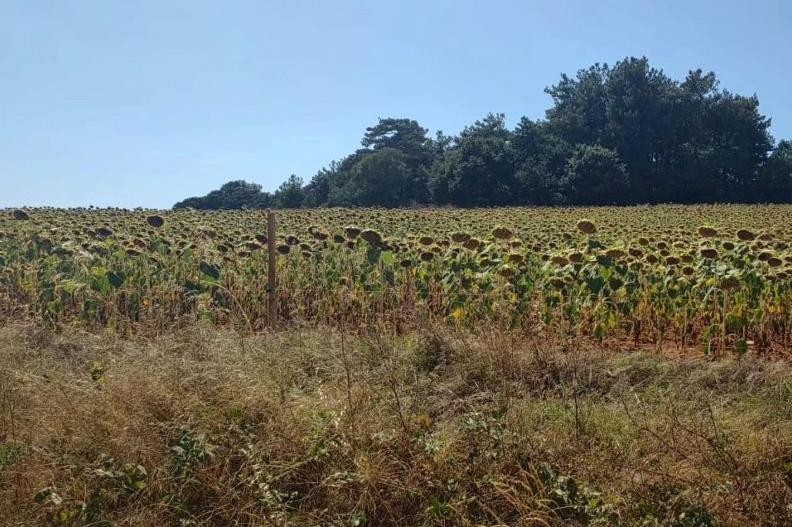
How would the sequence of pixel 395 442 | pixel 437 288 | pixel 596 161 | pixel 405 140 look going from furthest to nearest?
pixel 405 140 → pixel 596 161 → pixel 437 288 → pixel 395 442

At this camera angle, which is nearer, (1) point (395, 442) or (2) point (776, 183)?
(1) point (395, 442)

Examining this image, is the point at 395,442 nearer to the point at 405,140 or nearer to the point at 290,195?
the point at 290,195

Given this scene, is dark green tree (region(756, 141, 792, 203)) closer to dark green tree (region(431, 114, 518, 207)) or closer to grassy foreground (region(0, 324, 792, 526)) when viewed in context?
dark green tree (region(431, 114, 518, 207))

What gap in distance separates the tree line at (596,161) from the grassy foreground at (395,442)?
42.6 m

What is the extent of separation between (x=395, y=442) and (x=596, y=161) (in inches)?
1769

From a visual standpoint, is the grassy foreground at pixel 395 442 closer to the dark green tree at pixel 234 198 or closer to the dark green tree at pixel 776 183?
the dark green tree at pixel 234 198

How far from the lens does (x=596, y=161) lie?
150 ft

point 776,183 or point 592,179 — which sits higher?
point 592,179

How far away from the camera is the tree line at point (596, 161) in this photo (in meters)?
46.4

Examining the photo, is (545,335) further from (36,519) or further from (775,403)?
(36,519)

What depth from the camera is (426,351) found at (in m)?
4.50

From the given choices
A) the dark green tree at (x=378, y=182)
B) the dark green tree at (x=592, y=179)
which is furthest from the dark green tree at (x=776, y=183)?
the dark green tree at (x=378, y=182)

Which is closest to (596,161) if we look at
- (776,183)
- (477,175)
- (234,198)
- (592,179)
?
(592,179)

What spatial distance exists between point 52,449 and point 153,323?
7.07 feet
